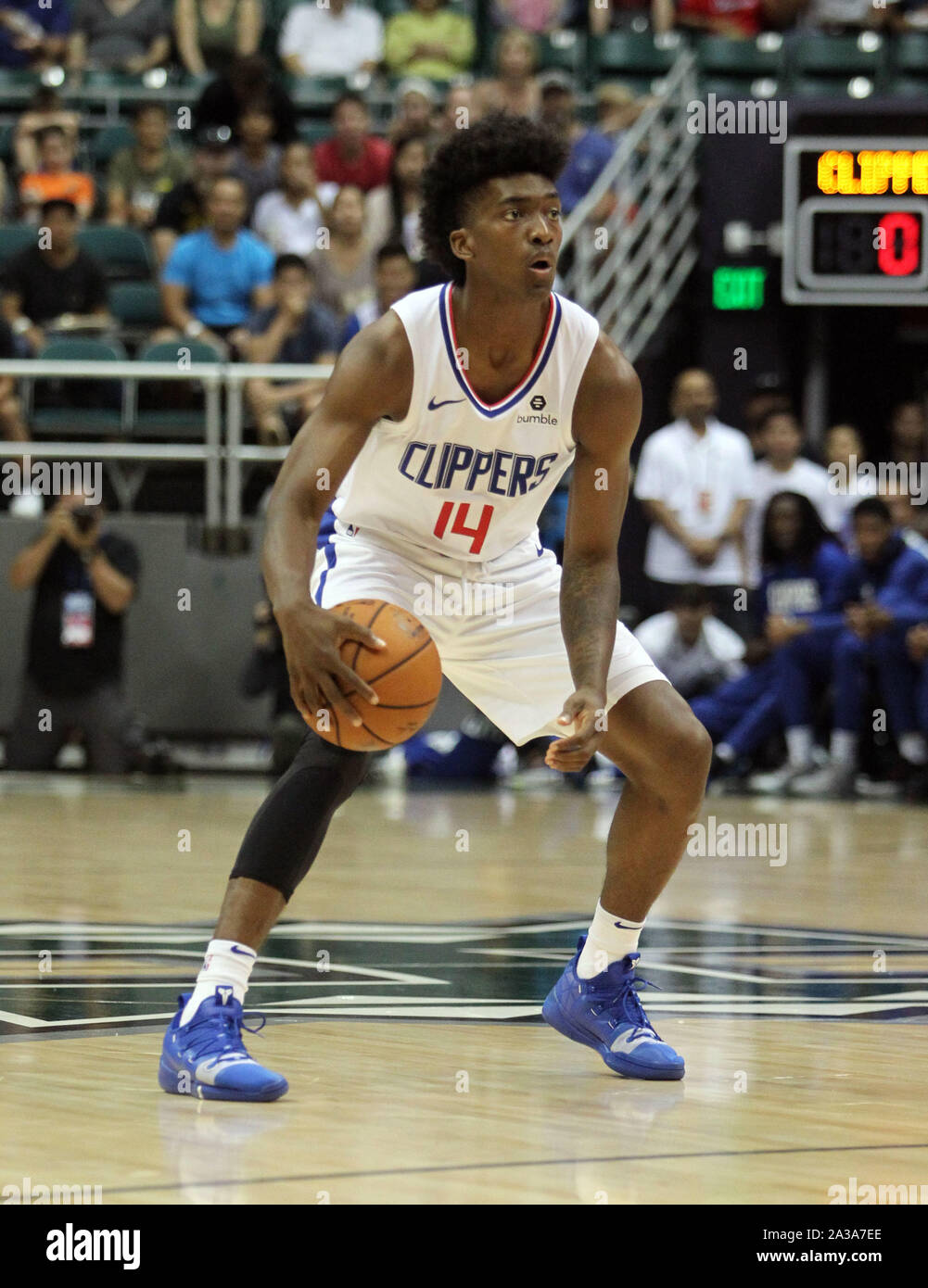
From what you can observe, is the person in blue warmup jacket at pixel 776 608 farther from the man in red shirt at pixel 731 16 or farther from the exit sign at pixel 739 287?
the man in red shirt at pixel 731 16

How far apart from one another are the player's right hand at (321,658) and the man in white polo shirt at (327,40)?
11.4 m

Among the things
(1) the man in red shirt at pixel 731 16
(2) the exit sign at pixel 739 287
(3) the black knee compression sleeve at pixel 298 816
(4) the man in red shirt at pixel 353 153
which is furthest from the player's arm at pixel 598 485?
(1) the man in red shirt at pixel 731 16

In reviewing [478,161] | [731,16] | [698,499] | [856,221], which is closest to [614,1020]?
[478,161]

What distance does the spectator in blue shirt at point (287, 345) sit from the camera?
1155cm

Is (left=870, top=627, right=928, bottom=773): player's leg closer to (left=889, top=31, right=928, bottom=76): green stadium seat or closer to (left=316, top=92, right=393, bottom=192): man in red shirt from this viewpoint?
(left=316, top=92, right=393, bottom=192): man in red shirt

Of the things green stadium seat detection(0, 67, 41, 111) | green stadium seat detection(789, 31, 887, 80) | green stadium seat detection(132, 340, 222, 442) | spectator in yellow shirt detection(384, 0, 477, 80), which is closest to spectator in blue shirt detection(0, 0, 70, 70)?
green stadium seat detection(0, 67, 41, 111)

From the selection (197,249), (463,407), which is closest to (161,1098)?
(463,407)

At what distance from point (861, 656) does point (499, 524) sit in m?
7.18

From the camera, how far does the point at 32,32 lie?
47.6 ft

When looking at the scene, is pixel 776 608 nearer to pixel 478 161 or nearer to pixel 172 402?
pixel 172 402

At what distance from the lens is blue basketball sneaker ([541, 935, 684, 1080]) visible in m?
4.06

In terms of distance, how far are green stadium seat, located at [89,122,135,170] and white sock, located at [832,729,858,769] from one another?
20.2 ft

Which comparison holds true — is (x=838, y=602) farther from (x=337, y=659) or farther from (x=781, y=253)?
(x=337, y=659)

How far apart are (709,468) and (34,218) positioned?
177 inches
